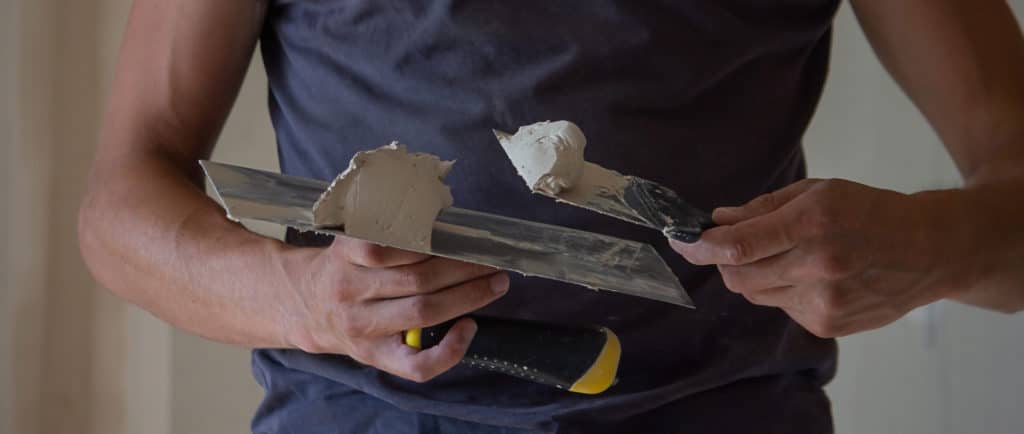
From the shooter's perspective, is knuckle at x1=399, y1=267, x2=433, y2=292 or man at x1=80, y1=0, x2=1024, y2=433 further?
man at x1=80, y1=0, x2=1024, y2=433

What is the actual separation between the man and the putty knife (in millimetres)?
55

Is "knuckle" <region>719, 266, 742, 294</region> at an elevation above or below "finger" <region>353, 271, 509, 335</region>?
below

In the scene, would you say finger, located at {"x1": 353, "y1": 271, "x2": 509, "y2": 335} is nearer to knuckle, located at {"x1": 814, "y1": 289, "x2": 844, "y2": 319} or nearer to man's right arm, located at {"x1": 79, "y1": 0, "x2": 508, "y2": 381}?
man's right arm, located at {"x1": 79, "y1": 0, "x2": 508, "y2": 381}

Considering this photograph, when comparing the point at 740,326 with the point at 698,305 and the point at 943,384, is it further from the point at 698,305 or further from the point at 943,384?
the point at 943,384

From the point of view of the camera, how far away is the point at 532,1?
67 cm

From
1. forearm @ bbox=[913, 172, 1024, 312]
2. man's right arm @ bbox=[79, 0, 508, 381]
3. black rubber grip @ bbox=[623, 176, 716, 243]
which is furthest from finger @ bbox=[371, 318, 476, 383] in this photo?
forearm @ bbox=[913, 172, 1024, 312]

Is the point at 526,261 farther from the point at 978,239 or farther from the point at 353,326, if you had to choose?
the point at 978,239

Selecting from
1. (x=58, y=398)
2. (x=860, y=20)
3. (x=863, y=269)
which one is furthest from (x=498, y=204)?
(x=58, y=398)

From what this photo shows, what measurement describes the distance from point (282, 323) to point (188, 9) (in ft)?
0.85

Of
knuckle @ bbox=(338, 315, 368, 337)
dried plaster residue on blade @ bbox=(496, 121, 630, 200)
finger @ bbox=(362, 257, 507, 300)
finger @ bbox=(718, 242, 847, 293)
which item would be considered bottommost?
knuckle @ bbox=(338, 315, 368, 337)

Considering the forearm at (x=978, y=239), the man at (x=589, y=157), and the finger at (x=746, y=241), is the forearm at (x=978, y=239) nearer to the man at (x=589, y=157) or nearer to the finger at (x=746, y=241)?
the man at (x=589, y=157)

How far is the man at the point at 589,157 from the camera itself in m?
0.60

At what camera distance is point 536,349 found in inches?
23.3

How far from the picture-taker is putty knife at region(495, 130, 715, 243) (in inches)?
20.1
